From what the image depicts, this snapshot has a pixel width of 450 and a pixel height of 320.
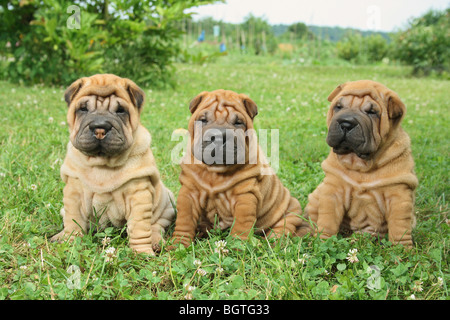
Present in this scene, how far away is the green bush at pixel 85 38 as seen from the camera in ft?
29.9

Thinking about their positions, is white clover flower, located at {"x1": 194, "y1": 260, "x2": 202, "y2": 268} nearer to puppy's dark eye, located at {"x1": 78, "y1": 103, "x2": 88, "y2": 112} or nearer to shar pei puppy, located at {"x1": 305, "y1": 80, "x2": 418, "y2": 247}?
shar pei puppy, located at {"x1": 305, "y1": 80, "x2": 418, "y2": 247}

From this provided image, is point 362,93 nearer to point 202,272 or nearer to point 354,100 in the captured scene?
point 354,100

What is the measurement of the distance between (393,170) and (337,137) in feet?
1.66

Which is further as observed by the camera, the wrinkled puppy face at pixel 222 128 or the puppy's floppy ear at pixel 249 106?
the puppy's floppy ear at pixel 249 106

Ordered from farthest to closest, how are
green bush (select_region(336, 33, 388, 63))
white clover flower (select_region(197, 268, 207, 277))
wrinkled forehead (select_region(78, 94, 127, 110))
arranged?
green bush (select_region(336, 33, 388, 63))
wrinkled forehead (select_region(78, 94, 127, 110))
white clover flower (select_region(197, 268, 207, 277))

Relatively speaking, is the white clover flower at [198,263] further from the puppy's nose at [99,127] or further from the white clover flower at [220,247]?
the puppy's nose at [99,127]

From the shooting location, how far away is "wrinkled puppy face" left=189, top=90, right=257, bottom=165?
10.5ft

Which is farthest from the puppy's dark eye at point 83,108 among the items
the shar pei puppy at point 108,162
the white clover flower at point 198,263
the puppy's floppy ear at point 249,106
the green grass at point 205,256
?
the white clover flower at point 198,263

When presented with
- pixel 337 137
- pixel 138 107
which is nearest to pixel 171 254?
pixel 138 107

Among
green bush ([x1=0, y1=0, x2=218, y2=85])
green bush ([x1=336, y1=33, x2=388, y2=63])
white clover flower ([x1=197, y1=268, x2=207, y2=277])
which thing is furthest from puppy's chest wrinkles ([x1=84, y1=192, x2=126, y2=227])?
green bush ([x1=336, y1=33, x2=388, y2=63])

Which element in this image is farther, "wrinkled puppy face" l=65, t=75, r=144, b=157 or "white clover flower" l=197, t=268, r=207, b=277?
"wrinkled puppy face" l=65, t=75, r=144, b=157

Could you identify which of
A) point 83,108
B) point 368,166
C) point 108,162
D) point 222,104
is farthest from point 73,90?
point 368,166

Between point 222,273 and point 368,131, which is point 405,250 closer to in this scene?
point 368,131
